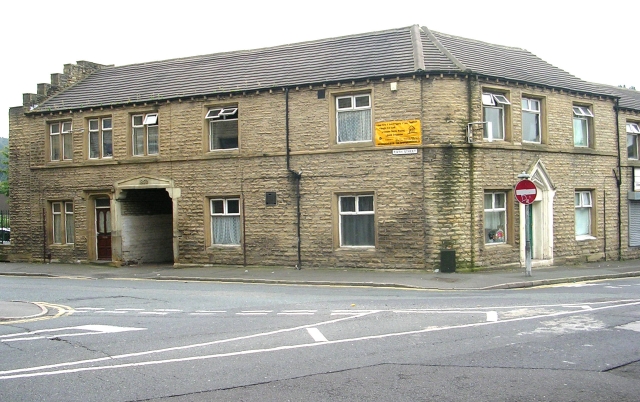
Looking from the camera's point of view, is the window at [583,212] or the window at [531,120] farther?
the window at [583,212]

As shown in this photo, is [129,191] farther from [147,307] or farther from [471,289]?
[471,289]

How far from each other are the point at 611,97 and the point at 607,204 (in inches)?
163

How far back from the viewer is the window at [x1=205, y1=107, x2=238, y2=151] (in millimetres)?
23781

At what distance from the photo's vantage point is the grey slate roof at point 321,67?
21703mm

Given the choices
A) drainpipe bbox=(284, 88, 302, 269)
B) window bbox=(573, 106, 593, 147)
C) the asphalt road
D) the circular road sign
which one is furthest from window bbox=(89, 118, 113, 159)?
window bbox=(573, 106, 593, 147)

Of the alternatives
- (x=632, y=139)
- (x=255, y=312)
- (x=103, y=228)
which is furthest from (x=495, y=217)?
(x=103, y=228)

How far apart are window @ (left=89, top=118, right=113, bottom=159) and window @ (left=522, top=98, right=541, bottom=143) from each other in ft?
51.5

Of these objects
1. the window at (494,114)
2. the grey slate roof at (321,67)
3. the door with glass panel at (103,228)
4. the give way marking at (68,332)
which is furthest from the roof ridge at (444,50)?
the door with glass panel at (103,228)

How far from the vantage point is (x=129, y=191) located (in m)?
26.2

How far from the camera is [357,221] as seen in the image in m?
21.9

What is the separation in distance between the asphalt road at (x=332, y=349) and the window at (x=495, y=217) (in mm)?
6666

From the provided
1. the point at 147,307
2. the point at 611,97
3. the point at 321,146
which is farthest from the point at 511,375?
the point at 611,97

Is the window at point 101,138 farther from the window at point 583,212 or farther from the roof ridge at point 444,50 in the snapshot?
the window at point 583,212

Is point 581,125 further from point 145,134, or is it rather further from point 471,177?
point 145,134
